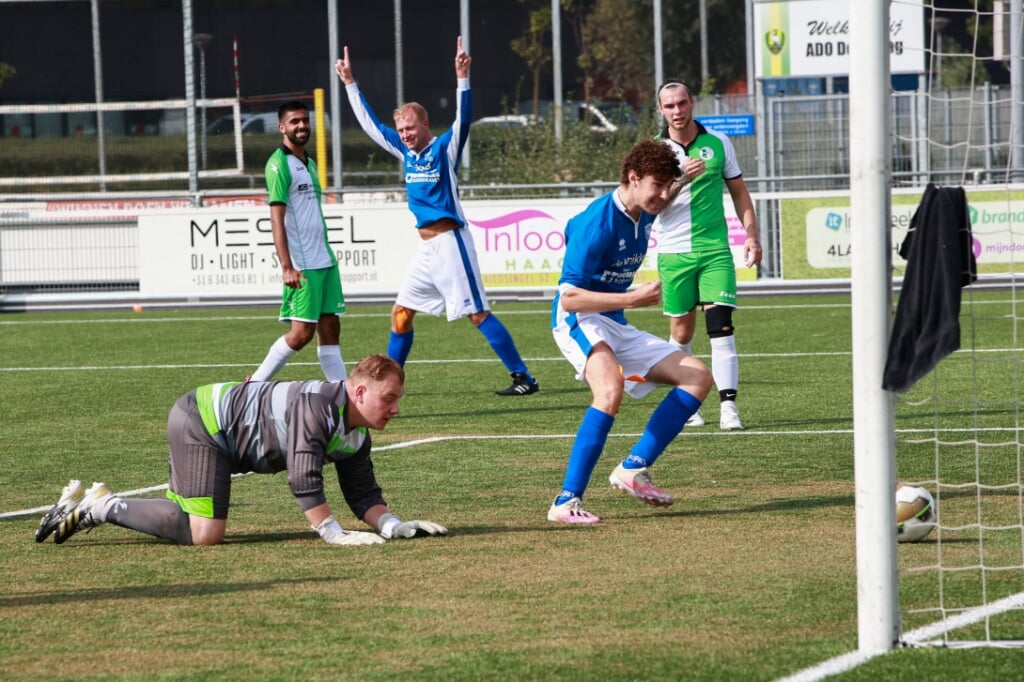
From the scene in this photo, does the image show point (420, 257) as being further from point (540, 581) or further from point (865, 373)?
point (865, 373)

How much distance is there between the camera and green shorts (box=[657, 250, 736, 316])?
9.91 m

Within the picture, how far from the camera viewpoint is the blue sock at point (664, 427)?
735 centimetres

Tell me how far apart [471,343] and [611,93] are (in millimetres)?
32399

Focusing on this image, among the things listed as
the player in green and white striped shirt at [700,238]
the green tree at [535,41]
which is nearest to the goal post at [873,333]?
the player in green and white striped shirt at [700,238]

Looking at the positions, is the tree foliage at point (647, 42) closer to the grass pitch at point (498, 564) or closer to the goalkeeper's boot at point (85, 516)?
the grass pitch at point (498, 564)

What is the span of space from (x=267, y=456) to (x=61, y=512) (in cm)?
100

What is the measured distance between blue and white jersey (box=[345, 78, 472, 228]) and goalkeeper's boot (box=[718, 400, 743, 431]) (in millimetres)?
3103

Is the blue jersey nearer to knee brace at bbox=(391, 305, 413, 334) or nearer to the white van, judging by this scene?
knee brace at bbox=(391, 305, 413, 334)

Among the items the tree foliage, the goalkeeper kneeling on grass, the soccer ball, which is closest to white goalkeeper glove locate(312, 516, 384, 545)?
the goalkeeper kneeling on grass

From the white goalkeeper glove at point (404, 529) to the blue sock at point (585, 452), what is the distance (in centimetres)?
64

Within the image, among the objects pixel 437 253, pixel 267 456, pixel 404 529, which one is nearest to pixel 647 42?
pixel 437 253

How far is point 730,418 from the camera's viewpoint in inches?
398

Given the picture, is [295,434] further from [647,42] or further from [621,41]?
[647,42]

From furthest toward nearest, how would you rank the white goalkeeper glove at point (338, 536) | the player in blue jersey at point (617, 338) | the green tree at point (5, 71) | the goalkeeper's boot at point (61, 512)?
1. the green tree at point (5, 71)
2. the player in blue jersey at point (617, 338)
3. the goalkeeper's boot at point (61, 512)
4. the white goalkeeper glove at point (338, 536)
